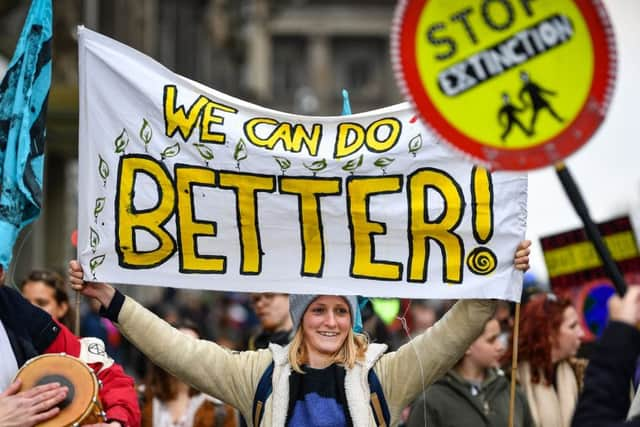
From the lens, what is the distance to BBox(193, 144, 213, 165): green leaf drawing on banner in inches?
205

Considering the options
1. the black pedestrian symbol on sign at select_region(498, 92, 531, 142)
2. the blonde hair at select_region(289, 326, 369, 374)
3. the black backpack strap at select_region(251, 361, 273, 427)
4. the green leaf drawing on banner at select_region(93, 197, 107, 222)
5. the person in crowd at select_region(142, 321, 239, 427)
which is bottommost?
the black backpack strap at select_region(251, 361, 273, 427)

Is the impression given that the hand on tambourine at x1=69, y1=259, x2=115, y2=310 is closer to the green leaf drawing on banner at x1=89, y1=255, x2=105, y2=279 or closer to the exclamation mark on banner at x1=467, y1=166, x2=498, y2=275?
the green leaf drawing on banner at x1=89, y1=255, x2=105, y2=279

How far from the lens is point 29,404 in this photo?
13.9 feet

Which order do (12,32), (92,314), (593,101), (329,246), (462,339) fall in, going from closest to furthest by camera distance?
(593,101) < (462,339) < (329,246) < (92,314) < (12,32)

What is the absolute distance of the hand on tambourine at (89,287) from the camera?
4871mm

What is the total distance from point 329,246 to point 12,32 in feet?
37.4

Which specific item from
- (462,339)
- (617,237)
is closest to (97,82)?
(462,339)

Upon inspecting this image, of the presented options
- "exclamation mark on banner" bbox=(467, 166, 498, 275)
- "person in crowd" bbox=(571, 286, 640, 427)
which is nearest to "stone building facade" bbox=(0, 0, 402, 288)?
"exclamation mark on banner" bbox=(467, 166, 498, 275)

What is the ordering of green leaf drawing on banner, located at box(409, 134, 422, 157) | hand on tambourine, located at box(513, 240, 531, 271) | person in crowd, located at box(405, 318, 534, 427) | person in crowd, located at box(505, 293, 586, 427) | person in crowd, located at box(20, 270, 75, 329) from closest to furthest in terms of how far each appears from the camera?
hand on tambourine, located at box(513, 240, 531, 271) → green leaf drawing on banner, located at box(409, 134, 422, 157) → person in crowd, located at box(405, 318, 534, 427) → person in crowd, located at box(20, 270, 75, 329) → person in crowd, located at box(505, 293, 586, 427)

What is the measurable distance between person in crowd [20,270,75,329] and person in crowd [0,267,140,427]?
176 centimetres

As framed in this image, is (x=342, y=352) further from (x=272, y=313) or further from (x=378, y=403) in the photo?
(x=272, y=313)

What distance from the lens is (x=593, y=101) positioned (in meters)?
3.58

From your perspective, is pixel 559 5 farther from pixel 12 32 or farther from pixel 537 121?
pixel 12 32

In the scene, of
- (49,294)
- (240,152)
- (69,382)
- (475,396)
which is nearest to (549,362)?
(475,396)
